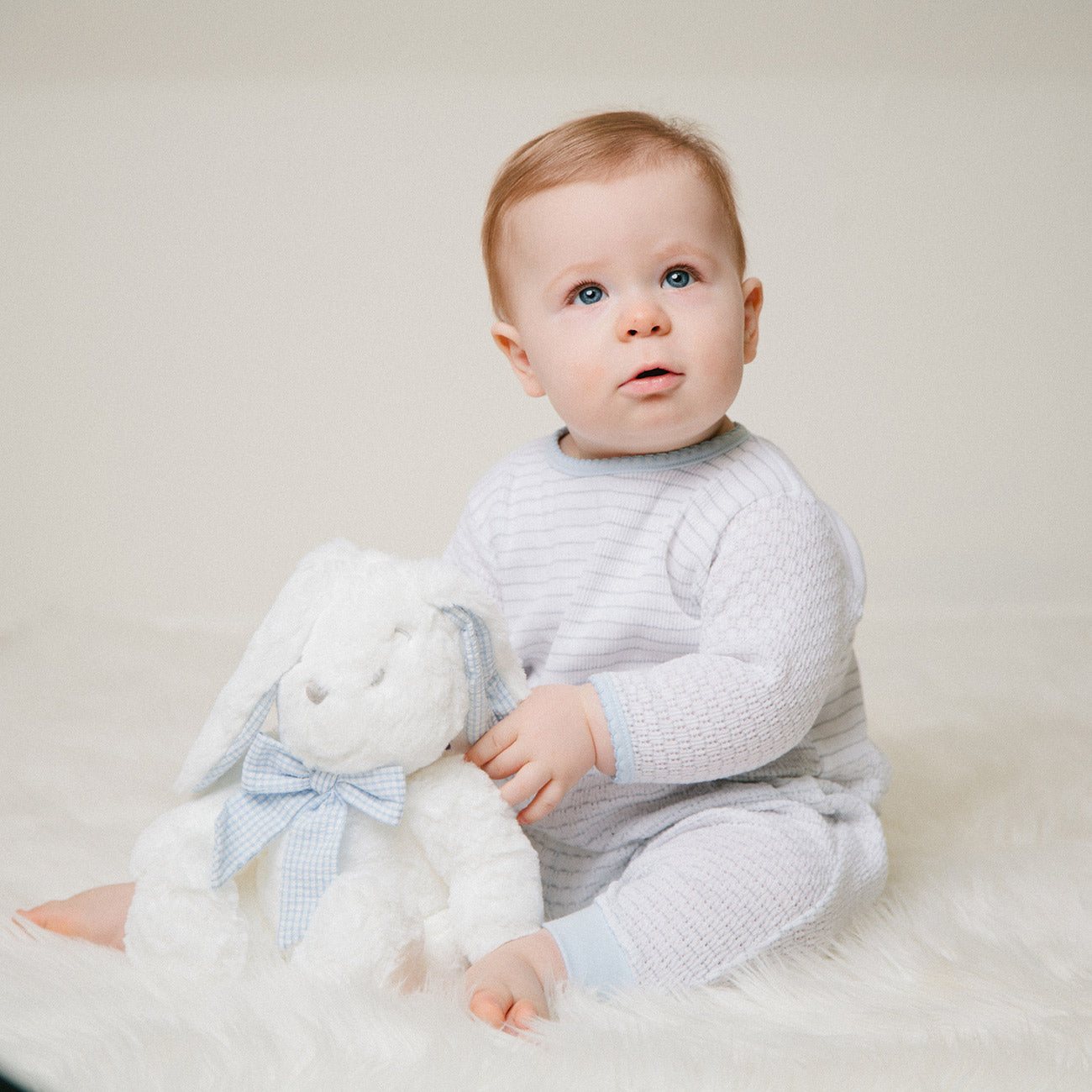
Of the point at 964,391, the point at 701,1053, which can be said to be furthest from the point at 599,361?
the point at 964,391

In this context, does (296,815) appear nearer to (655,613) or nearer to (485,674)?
(485,674)

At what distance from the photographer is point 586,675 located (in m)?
1.04

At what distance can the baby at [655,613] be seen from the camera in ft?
2.85

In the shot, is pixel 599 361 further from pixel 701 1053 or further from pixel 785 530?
pixel 701 1053

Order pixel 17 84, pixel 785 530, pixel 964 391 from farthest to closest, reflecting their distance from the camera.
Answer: pixel 964 391
pixel 17 84
pixel 785 530

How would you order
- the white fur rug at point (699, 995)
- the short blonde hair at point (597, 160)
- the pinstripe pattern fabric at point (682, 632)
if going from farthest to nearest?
the short blonde hair at point (597, 160) < the pinstripe pattern fabric at point (682, 632) < the white fur rug at point (699, 995)

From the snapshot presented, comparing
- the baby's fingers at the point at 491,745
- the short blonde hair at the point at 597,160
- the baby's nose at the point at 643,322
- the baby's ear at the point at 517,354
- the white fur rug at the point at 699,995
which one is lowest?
the white fur rug at the point at 699,995

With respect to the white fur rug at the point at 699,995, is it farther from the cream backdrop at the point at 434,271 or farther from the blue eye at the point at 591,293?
the cream backdrop at the point at 434,271

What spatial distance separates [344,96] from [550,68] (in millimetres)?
361

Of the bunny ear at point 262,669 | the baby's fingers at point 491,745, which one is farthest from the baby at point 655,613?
the bunny ear at point 262,669

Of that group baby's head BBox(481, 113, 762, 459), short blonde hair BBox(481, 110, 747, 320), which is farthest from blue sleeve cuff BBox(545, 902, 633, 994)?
short blonde hair BBox(481, 110, 747, 320)

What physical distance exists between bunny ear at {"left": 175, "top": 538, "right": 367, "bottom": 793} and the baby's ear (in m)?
0.32

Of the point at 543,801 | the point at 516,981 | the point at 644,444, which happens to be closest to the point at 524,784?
the point at 543,801

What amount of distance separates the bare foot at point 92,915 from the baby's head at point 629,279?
1.65 feet
